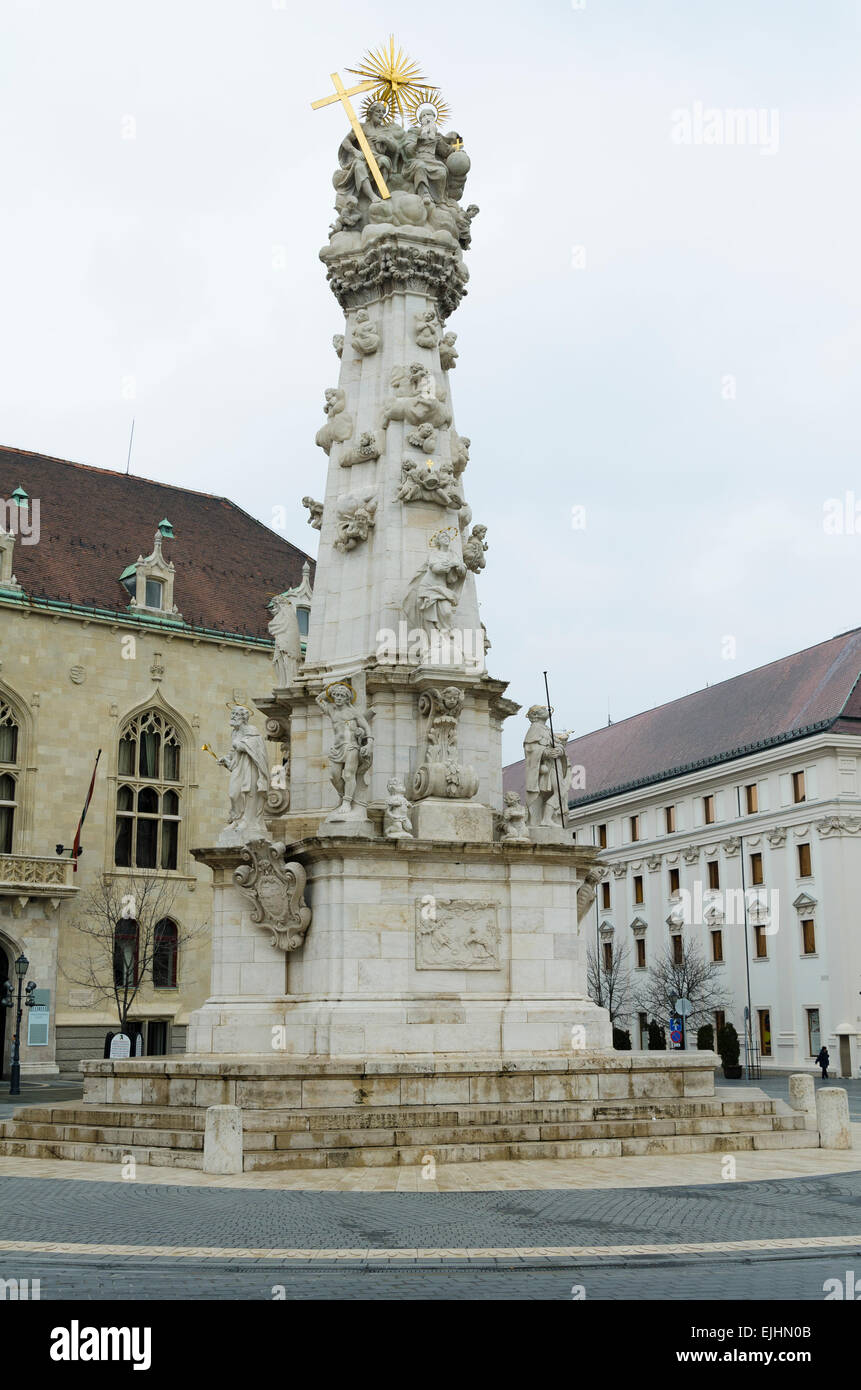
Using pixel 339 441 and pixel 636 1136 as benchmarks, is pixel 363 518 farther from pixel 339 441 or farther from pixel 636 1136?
pixel 636 1136

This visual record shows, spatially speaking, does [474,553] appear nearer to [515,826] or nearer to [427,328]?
[427,328]

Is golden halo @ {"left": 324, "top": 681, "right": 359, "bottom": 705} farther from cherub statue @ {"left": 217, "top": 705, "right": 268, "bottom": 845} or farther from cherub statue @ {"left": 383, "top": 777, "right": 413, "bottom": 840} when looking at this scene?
cherub statue @ {"left": 383, "top": 777, "right": 413, "bottom": 840}

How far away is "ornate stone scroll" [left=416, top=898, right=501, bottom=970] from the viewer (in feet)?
61.1

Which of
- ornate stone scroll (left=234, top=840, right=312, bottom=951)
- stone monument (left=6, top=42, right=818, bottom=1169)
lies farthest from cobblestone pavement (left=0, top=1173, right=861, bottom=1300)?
ornate stone scroll (left=234, top=840, right=312, bottom=951)

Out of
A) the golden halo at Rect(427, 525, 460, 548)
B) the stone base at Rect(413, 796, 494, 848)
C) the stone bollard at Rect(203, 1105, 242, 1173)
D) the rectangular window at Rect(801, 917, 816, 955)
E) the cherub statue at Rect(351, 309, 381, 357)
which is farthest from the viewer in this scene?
the rectangular window at Rect(801, 917, 816, 955)

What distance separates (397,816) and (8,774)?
2810 centimetres

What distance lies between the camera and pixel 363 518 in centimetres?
2145

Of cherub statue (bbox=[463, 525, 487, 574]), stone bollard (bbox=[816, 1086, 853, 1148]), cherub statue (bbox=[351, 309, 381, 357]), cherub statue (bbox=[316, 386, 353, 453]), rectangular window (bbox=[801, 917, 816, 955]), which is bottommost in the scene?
stone bollard (bbox=[816, 1086, 853, 1148])

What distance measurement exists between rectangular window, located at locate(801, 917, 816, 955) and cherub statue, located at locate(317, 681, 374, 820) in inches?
1551

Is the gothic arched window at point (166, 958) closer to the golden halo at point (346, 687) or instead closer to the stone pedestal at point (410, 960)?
the stone pedestal at point (410, 960)

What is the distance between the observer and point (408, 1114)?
16156 millimetres

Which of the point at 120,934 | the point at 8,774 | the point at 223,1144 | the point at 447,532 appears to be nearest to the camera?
the point at 223,1144

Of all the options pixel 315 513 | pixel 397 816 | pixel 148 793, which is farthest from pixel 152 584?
pixel 397 816
